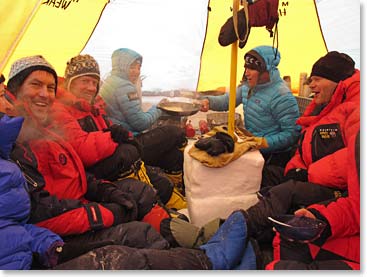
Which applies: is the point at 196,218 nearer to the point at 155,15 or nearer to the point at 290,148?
the point at 290,148

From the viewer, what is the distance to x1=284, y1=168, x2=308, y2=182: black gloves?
1714 mm

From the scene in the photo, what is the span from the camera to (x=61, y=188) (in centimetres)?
157

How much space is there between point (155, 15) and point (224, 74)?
49cm

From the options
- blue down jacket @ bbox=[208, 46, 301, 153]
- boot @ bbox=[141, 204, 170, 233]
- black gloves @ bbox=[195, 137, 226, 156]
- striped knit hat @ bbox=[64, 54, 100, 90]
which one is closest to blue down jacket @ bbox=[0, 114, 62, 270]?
boot @ bbox=[141, 204, 170, 233]

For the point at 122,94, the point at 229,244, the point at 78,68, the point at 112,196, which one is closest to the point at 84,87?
the point at 78,68

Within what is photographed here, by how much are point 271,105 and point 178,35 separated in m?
0.53

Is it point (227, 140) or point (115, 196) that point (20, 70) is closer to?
point (115, 196)

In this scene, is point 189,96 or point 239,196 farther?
point 189,96

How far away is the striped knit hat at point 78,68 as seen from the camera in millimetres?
1848

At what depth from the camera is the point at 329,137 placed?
1.67m

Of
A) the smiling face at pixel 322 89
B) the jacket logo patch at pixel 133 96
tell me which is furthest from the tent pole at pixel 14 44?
the smiling face at pixel 322 89

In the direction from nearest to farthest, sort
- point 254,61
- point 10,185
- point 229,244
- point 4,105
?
1. point 10,185
2. point 229,244
3. point 4,105
4. point 254,61

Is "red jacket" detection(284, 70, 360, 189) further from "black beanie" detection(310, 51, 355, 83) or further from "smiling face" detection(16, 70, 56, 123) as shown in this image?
"smiling face" detection(16, 70, 56, 123)

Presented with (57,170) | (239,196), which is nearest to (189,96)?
(239,196)
